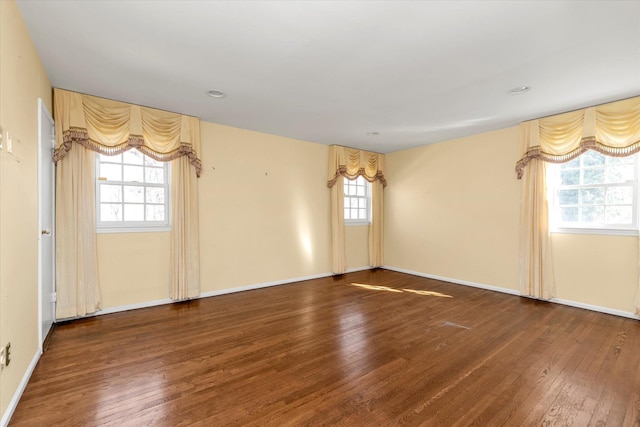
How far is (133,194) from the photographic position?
383 cm

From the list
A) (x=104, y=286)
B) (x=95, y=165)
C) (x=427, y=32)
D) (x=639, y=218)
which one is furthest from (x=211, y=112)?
(x=639, y=218)

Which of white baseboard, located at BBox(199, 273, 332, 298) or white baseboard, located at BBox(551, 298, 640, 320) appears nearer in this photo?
white baseboard, located at BBox(551, 298, 640, 320)

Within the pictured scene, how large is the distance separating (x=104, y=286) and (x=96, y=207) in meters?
0.98

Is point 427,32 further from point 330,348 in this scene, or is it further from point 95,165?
point 95,165

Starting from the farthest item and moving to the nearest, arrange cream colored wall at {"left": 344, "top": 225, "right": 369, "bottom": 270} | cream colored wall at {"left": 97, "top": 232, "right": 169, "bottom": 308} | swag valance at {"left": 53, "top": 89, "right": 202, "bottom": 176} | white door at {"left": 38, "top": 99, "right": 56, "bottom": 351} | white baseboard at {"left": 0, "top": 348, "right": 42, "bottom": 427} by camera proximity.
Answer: cream colored wall at {"left": 344, "top": 225, "right": 369, "bottom": 270}, cream colored wall at {"left": 97, "top": 232, "right": 169, "bottom": 308}, swag valance at {"left": 53, "top": 89, "right": 202, "bottom": 176}, white door at {"left": 38, "top": 99, "right": 56, "bottom": 351}, white baseboard at {"left": 0, "top": 348, "right": 42, "bottom": 427}

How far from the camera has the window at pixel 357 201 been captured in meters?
6.15

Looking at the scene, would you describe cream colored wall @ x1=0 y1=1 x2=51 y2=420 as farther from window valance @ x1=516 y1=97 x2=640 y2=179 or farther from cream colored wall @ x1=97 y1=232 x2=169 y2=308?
window valance @ x1=516 y1=97 x2=640 y2=179

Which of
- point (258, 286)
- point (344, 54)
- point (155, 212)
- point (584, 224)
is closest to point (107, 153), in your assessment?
point (155, 212)

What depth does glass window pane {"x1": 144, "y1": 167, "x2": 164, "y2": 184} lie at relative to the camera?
3.94 m

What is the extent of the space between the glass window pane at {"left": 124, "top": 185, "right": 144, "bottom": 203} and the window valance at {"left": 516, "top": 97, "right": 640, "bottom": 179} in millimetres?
5406

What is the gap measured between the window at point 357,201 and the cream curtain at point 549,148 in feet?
9.45

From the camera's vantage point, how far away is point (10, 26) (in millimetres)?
1818

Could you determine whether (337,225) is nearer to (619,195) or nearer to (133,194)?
(133,194)

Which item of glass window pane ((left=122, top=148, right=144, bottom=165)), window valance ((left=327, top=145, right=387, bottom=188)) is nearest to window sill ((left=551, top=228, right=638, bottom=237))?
window valance ((left=327, top=145, right=387, bottom=188))
